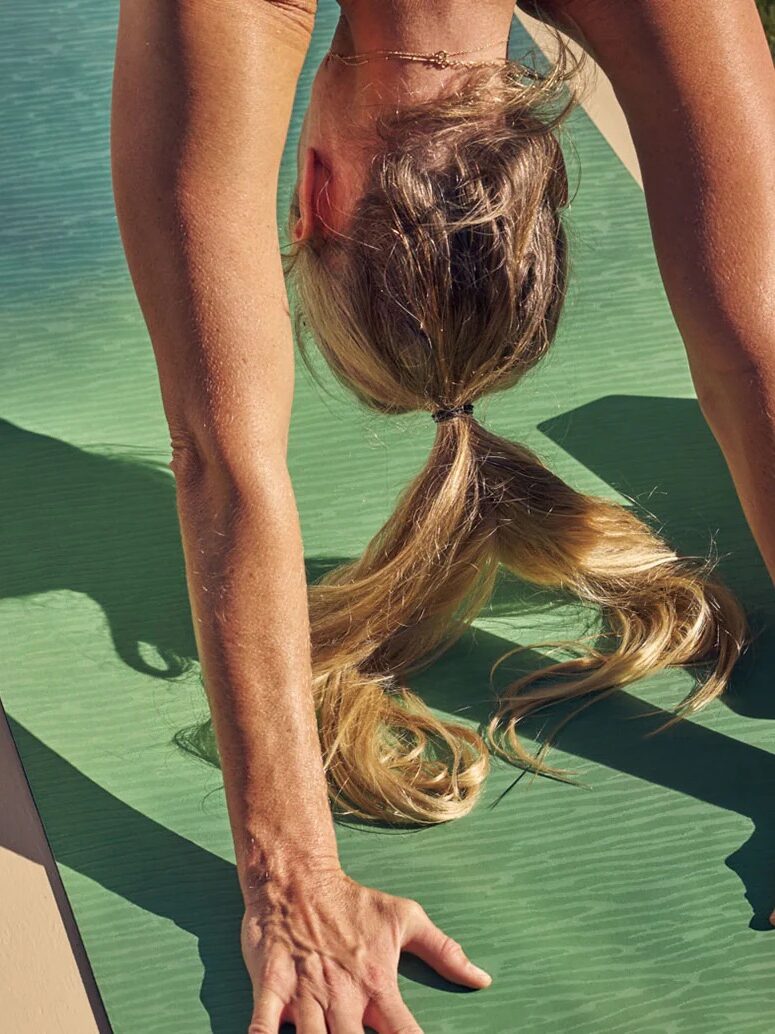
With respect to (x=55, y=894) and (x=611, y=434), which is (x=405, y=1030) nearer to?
(x=55, y=894)

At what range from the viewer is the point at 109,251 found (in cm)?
288

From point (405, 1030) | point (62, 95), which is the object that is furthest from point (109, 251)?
point (405, 1030)

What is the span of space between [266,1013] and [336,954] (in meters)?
0.09

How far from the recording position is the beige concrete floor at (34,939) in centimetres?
152

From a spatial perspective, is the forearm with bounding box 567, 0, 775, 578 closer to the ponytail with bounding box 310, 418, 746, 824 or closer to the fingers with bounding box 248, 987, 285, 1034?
the ponytail with bounding box 310, 418, 746, 824

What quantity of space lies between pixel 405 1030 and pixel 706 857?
1.48 ft

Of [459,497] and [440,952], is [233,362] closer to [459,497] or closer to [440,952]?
[459,497]

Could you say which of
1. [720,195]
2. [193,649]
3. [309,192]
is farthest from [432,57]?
[193,649]

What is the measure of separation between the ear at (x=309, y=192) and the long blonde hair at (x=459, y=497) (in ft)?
0.09

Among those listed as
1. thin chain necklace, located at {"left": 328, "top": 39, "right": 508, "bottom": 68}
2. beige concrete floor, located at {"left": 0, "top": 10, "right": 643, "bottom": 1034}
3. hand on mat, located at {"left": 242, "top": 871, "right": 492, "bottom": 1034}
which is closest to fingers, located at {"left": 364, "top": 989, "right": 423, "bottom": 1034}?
hand on mat, located at {"left": 242, "top": 871, "right": 492, "bottom": 1034}

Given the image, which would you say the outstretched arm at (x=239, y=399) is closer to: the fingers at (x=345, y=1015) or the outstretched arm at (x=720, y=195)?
the fingers at (x=345, y=1015)

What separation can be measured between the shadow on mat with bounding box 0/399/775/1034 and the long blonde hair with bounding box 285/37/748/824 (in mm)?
50

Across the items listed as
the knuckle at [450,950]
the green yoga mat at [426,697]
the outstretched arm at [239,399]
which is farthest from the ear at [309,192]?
the knuckle at [450,950]

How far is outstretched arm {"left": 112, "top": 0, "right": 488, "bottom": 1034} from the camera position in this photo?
155cm
